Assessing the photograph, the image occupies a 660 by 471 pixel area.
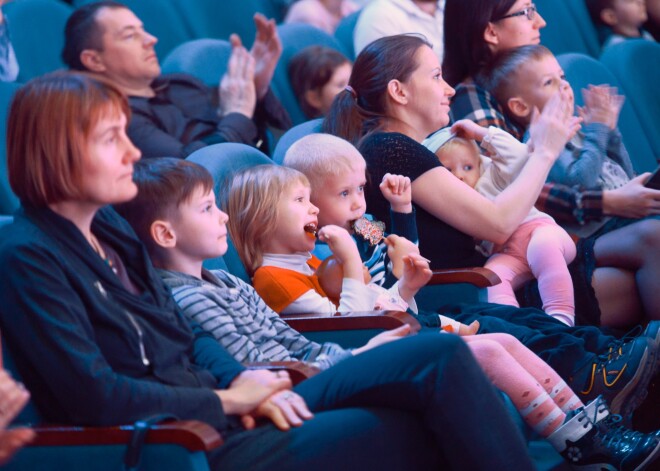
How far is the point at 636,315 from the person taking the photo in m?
2.50

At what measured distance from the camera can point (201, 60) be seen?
3102 mm

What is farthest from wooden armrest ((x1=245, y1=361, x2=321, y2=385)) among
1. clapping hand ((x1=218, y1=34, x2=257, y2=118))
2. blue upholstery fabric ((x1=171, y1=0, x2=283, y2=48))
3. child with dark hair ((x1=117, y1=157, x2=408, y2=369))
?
blue upholstery fabric ((x1=171, y1=0, x2=283, y2=48))

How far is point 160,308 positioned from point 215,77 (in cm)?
169

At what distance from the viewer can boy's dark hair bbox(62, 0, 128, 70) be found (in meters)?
2.86

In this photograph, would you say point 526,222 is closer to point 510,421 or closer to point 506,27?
point 506,27

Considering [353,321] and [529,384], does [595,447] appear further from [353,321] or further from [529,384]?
[353,321]

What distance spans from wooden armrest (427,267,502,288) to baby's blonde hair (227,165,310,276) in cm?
40

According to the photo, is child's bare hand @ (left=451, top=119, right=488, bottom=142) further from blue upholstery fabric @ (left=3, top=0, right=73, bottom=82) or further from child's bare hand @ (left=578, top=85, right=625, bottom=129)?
blue upholstery fabric @ (left=3, top=0, right=73, bottom=82)

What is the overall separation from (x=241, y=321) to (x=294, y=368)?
0.49 ft

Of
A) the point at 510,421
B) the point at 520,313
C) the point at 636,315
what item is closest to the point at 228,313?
the point at 510,421

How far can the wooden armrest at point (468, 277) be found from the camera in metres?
2.21

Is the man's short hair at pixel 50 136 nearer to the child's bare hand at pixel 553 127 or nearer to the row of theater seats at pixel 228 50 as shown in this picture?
the child's bare hand at pixel 553 127

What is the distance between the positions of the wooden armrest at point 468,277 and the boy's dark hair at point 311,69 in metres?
1.11

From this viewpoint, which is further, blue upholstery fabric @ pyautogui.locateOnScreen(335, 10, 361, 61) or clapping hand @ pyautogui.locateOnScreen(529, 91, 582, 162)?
blue upholstery fabric @ pyautogui.locateOnScreen(335, 10, 361, 61)
